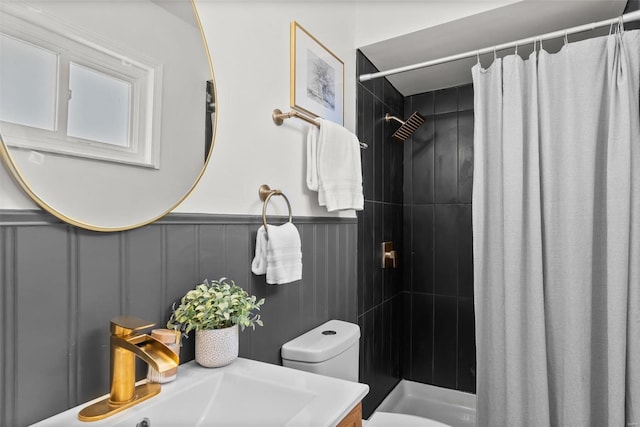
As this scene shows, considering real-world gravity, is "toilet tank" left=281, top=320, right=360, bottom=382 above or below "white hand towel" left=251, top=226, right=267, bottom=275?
below

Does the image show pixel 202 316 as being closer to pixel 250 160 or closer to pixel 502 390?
pixel 250 160

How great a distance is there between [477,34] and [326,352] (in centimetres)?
166

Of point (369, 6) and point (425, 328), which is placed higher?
point (369, 6)

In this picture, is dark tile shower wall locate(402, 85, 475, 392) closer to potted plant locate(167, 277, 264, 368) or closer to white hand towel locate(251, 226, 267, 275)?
white hand towel locate(251, 226, 267, 275)

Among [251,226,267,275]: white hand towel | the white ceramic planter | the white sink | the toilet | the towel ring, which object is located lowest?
the toilet

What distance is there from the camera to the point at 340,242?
5.97ft

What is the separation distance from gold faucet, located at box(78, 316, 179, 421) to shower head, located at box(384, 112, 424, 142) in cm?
189

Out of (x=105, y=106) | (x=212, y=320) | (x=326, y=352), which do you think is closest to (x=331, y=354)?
(x=326, y=352)

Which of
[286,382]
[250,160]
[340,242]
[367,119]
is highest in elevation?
[367,119]

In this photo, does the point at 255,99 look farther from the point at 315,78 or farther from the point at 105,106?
the point at 105,106

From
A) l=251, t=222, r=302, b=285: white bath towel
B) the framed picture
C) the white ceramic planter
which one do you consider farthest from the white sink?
the framed picture

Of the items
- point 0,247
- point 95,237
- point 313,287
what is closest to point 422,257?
point 313,287

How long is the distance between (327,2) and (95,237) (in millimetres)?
1516

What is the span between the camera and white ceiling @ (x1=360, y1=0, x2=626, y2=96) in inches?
64.9
